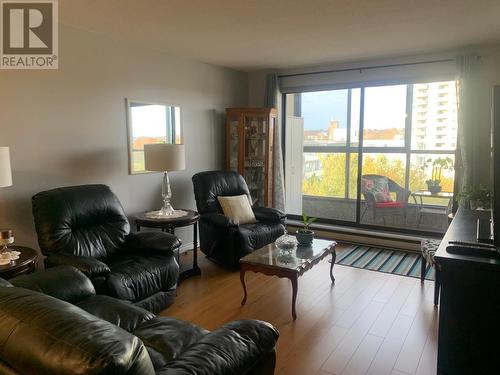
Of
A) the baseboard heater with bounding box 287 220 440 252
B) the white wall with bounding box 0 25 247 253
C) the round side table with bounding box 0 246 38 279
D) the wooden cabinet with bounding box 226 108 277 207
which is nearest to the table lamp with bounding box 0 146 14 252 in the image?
the round side table with bounding box 0 246 38 279

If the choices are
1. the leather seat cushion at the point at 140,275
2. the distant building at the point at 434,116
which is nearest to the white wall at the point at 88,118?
the leather seat cushion at the point at 140,275

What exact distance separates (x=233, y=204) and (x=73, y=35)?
7.79 feet

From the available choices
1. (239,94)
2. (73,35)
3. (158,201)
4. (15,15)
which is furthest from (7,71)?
(239,94)

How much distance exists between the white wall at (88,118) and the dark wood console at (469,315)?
3.13 metres

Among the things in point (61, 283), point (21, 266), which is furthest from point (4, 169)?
point (61, 283)

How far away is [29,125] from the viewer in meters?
3.05

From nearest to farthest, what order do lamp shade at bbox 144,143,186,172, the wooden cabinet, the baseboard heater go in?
lamp shade at bbox 144,143,186,172
the baseboard heater
the wooden cabinet

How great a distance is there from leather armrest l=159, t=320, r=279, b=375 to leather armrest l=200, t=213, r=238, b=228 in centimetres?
224

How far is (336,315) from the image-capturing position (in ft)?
9.61

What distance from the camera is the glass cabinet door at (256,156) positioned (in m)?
5.13

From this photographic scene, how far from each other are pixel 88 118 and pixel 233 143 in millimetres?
2111

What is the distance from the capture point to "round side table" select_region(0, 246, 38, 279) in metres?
2.27

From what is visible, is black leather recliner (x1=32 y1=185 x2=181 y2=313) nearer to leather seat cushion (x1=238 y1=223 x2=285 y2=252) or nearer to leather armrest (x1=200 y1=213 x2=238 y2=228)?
leather armrest (x1=200 y1=213 x2=238 y2=228)
